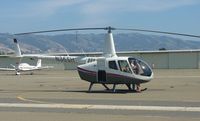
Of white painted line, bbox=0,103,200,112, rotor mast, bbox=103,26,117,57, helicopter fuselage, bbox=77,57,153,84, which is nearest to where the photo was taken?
white painted line, bbox=0,103,200,112

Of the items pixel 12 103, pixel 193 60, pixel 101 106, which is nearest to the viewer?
pixel 101 106

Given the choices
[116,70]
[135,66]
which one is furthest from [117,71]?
[135,66]

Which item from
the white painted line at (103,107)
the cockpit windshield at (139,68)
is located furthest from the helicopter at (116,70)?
the white painted line at (103,107)

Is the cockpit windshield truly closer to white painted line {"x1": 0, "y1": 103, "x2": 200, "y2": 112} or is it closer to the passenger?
the passenger

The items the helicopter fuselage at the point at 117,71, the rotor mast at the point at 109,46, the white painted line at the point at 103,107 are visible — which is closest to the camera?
the white painted line at the point at 103,107

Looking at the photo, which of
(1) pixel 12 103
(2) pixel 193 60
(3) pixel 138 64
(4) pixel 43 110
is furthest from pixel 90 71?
(2) pixel 193 60

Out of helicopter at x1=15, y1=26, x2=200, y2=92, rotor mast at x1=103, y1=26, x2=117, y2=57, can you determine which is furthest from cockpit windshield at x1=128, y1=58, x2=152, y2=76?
rotor mast at x1=103, y1=26, x2=117, y2=57

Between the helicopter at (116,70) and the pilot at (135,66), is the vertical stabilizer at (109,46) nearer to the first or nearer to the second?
the helicopter at (116,70)

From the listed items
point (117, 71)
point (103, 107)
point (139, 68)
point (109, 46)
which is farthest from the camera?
point (109, 46)

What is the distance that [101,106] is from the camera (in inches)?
795

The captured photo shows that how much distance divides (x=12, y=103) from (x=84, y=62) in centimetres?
1124

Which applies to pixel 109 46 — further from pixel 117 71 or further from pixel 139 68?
pixel 139 68

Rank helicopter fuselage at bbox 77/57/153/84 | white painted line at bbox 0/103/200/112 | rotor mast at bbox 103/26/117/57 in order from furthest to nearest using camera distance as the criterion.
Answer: rotor mast at bbox 103/26/117/57 → helicopter fuselage at bbox 77/57/153/84 → white painted line at bbox 0/103/200/112

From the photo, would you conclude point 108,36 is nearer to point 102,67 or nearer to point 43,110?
point 102,67
